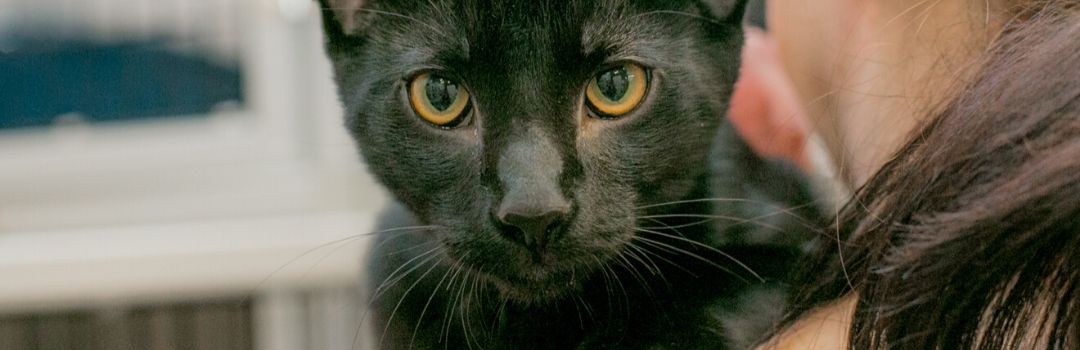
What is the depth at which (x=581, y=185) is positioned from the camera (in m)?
0.41

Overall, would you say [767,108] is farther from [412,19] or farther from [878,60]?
[412,19]

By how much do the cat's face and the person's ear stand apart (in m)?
0.03

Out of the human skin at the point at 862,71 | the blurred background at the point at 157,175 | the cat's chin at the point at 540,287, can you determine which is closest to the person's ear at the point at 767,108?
the human skin at the point at 862,71

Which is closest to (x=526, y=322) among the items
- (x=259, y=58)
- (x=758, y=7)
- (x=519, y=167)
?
(x=519, y=167)

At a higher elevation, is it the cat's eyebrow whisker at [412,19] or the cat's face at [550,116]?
the cat's eyebrow whisker at [412,19]

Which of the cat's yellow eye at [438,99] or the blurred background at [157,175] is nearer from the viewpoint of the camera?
the cat's yellow eye at [438,99]

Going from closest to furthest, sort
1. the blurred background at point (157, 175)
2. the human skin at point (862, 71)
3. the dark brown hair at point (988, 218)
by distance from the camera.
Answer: the dark brown hair at point (988, 218), the human skin at point (862, 71), the blurred background at point (157, 175)

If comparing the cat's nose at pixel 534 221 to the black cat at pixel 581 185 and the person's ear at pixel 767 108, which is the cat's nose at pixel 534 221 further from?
the person's ear at pixel 767 108

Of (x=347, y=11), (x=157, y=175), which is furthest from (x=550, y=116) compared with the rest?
(x=157, y=175)

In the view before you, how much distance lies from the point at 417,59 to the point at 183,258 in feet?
1.40

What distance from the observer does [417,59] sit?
1.45ft

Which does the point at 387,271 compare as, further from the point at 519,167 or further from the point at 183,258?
the point at 183,258

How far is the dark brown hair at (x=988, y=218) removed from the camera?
0.32 m

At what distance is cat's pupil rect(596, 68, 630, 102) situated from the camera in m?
0.42
